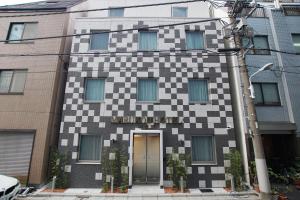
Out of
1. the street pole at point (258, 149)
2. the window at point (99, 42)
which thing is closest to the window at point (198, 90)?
the street pole at point (258, 149)

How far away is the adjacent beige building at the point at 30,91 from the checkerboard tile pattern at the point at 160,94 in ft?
2.60

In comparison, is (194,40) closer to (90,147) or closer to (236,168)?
(236,168)

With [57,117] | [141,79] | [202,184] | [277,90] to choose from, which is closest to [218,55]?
[277,90]

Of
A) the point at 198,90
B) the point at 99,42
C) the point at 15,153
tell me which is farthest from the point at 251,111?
the point at 15,153

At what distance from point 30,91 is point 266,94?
42.9ft

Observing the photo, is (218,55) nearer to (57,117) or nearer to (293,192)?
(293,192)

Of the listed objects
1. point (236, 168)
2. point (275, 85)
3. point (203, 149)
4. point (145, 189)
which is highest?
point (275, 85)

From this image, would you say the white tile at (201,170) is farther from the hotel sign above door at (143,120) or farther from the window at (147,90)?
the window at (147,90)

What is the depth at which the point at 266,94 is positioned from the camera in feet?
38.1

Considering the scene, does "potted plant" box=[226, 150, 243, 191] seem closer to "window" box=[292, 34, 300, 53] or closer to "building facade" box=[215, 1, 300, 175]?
"building facade" box=[215, 1, 300, 175]

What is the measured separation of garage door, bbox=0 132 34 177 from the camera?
10211 millimetres

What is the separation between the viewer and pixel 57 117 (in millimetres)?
11625

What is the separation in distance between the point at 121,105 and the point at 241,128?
6482mm

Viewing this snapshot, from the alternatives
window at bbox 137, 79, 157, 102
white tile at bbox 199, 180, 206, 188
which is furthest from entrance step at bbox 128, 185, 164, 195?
window at bbox 137, 79, 157, 102
